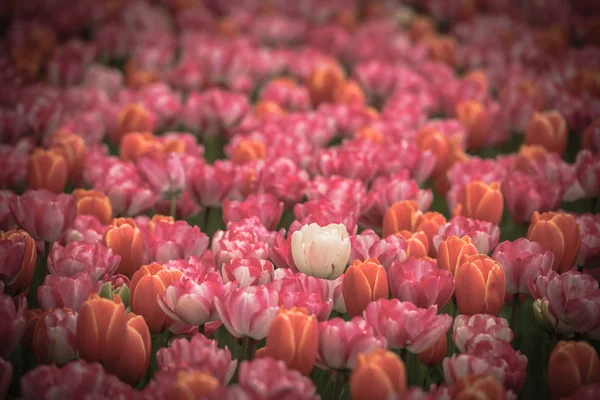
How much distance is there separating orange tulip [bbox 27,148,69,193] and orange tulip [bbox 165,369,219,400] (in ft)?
4.64

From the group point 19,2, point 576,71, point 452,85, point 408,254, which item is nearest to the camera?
point 408,254

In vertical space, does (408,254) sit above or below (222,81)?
above

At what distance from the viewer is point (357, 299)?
176cm

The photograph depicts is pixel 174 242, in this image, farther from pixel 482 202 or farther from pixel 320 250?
pixel 482 202

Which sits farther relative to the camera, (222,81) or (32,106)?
(222,81)

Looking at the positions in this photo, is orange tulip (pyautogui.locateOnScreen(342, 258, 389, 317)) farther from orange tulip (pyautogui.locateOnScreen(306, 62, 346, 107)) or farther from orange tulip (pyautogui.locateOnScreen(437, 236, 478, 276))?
orange tulip (pyautogui.locateOnScreen(306, 62, 346, 107))

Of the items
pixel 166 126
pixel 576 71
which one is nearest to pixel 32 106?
pixel 166 126

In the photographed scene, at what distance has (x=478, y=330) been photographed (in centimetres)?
166

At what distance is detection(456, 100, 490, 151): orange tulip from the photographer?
3336 mm

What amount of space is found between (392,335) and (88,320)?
665 millimetres

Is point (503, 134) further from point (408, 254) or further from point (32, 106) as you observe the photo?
point (32, 106)

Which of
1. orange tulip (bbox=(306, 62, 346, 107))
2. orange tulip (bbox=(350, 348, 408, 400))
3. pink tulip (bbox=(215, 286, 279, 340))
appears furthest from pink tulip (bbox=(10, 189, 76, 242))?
orange tulip (bbox=(306, 62, 346, 107))

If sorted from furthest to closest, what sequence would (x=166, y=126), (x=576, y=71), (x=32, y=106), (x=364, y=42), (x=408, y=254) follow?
(x=364, y=42) → (x=576, y=71) → (x=166, y=126) → (x=32, y=106) → (x=408, y=254)

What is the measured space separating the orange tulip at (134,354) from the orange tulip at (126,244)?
425mm
